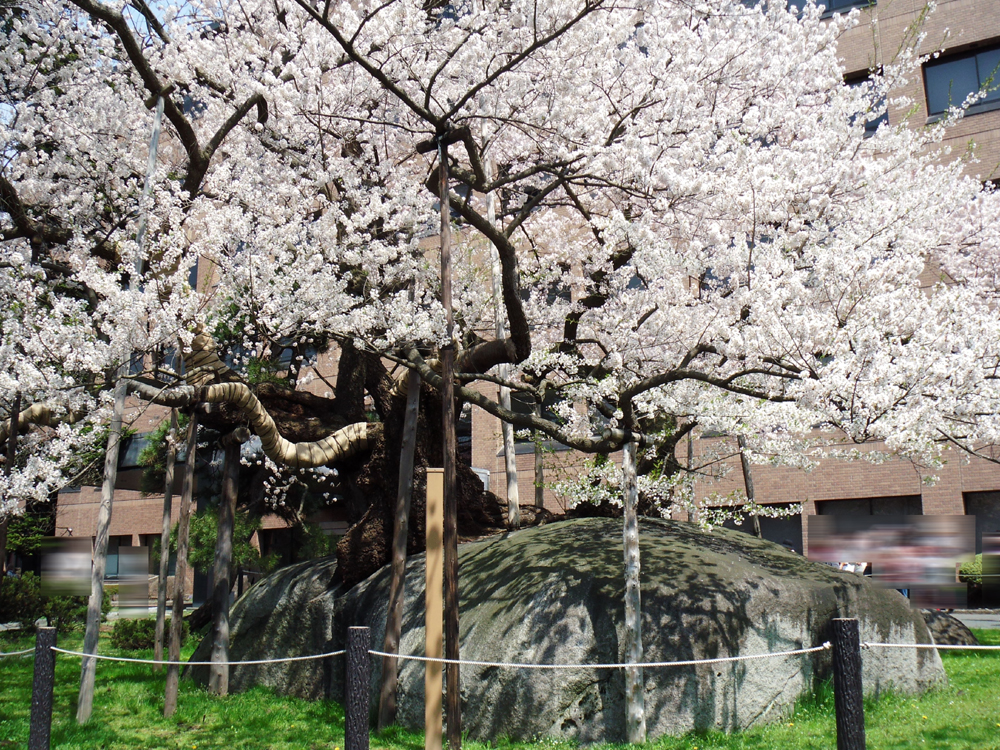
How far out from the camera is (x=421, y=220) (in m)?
12.5

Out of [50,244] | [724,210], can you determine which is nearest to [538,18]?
[724,210]

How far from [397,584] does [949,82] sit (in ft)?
71.5

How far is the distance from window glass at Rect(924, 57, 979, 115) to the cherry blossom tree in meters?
9.64

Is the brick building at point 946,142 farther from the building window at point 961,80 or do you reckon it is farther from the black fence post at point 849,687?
the black fence post at point 849,687

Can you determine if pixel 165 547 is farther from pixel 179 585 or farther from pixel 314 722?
pixel 314 722

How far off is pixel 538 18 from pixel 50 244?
27.9ft

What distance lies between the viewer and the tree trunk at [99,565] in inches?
356

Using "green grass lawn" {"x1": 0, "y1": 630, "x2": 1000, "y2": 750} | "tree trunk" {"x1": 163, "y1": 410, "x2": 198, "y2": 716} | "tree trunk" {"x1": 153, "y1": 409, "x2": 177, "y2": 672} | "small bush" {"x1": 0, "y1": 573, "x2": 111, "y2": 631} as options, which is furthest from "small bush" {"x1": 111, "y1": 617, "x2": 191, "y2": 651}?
"tree trunk" {"x1": 163, "y1": 410, "x2": 198, "y2": 716}

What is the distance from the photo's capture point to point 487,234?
877cm

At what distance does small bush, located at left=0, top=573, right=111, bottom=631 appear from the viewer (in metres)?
17.3

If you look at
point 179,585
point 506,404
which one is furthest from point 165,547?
point 506,404

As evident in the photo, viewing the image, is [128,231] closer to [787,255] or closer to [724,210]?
[724,210]

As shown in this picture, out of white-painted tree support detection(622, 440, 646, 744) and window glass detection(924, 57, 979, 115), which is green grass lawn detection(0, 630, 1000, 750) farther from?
window glass detection(924, 57, 979, 115)

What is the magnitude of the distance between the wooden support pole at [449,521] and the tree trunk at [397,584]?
3.34ft
